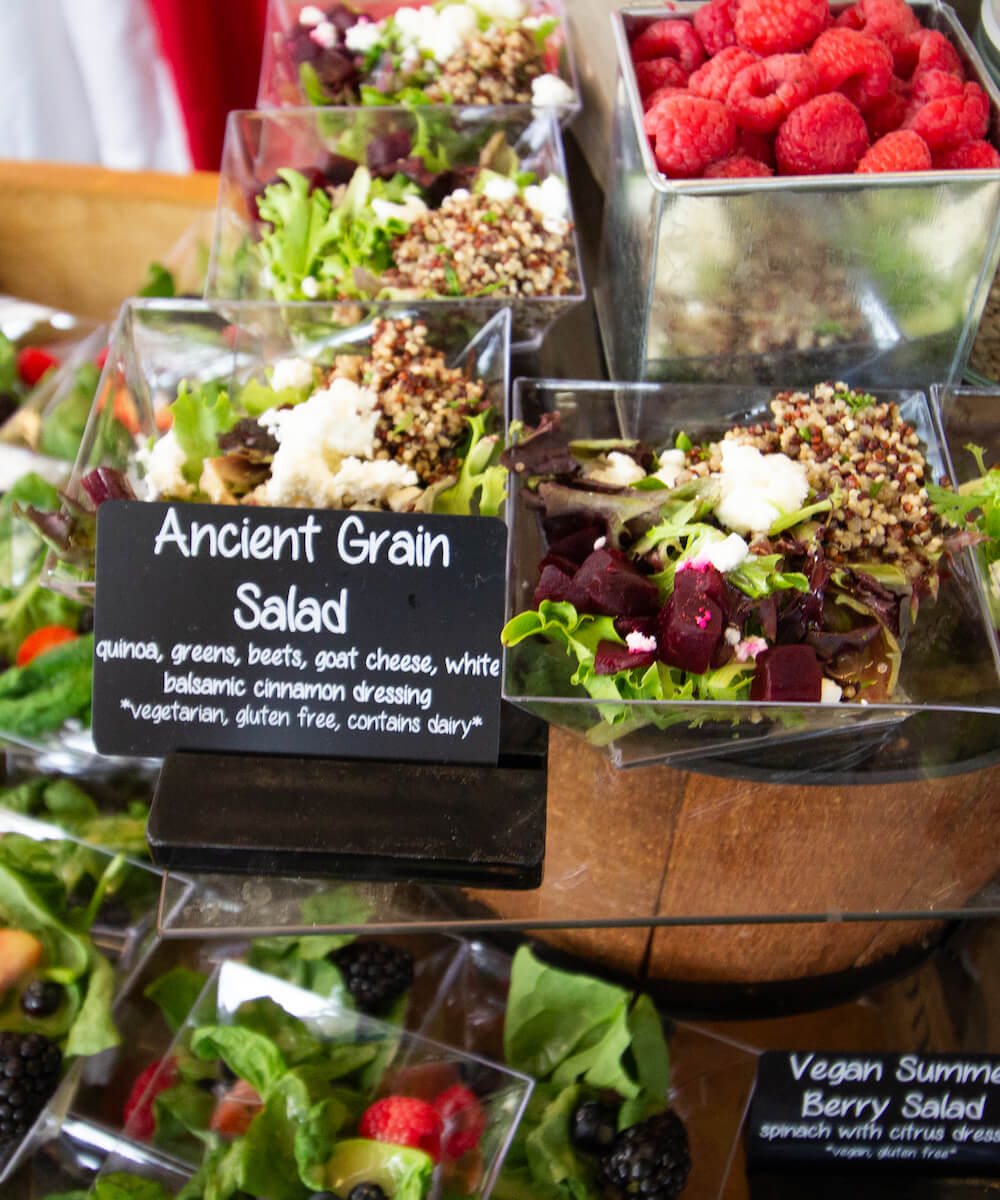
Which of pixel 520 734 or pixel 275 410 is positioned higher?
pixel 275 410

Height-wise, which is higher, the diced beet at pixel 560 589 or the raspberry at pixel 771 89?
the raspberry at pixel 771 89

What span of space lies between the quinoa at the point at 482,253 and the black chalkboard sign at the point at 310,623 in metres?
0.36

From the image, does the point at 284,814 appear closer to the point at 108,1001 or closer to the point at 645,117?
the point at 108,1001

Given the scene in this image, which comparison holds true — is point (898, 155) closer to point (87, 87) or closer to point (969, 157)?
point (969, 157)

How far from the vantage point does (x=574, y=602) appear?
60 cm

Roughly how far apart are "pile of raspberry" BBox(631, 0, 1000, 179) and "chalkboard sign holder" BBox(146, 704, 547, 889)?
440 mm

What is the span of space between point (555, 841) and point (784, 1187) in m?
0.32

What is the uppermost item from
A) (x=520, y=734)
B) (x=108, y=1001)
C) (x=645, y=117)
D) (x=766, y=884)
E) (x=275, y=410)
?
(x=645, y=117)

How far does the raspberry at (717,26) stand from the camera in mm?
803

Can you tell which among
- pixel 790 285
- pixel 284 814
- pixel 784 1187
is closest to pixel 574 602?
pixel 284 814

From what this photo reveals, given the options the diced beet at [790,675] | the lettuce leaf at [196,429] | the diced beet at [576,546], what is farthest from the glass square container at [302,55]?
the diced beet at [790,675]

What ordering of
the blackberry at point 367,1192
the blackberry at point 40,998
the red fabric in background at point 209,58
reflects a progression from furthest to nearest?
the red fabric in background at point 209,58 → the blackberry at point 40,998 → the blackberry at point 367,1192

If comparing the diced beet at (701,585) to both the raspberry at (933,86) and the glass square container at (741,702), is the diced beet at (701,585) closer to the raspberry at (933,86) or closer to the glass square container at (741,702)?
the glass square container at (741,702)

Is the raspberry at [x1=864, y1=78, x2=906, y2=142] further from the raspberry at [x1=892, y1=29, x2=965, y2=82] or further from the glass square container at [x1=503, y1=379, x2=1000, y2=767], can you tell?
the glass square container at [x1=503, y1=379, x2=1000, y2=767]
